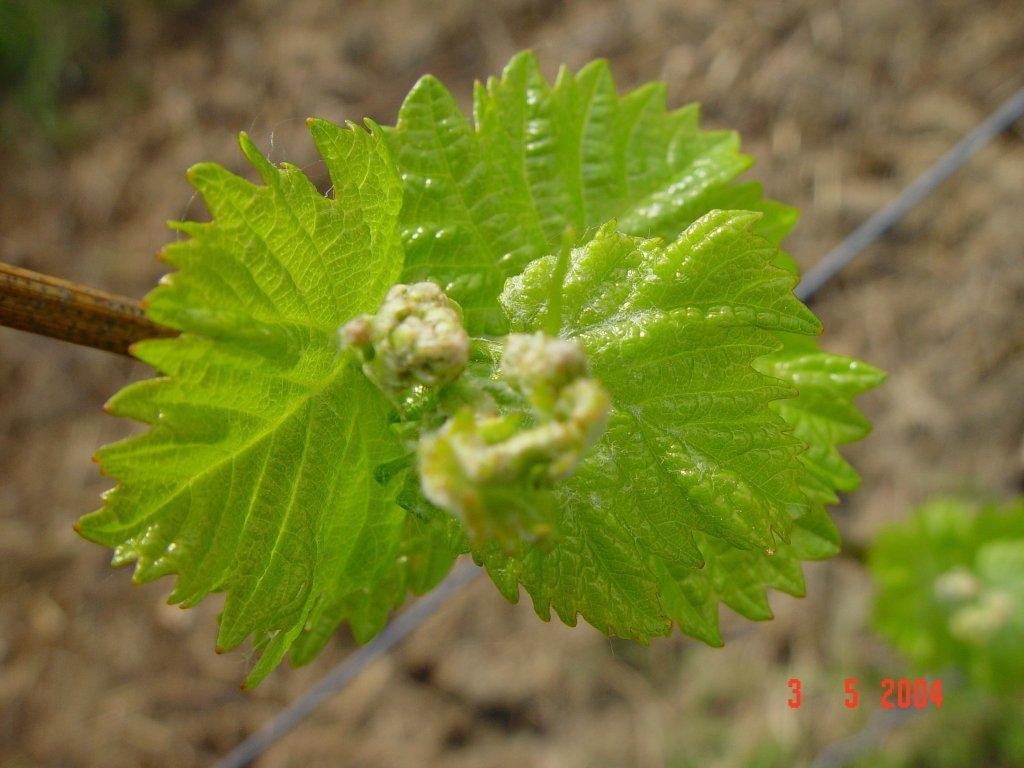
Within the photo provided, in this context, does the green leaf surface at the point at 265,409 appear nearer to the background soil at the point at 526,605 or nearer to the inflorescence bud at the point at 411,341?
the inflorescence bud at the point at 411,341

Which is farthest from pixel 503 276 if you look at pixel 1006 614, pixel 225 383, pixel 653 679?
pixel 653 679

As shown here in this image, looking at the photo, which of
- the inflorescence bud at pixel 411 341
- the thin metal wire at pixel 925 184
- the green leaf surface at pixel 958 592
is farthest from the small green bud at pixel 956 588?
the inflorescence bud at pixel 411 341

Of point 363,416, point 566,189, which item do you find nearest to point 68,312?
point 363,416

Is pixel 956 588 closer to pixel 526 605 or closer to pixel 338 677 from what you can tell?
pixel 526 605

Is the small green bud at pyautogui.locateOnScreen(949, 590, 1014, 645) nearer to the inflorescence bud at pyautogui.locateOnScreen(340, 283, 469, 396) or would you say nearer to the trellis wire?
the trellis wire

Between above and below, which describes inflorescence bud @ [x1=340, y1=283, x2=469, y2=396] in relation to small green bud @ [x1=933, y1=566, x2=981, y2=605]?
above
